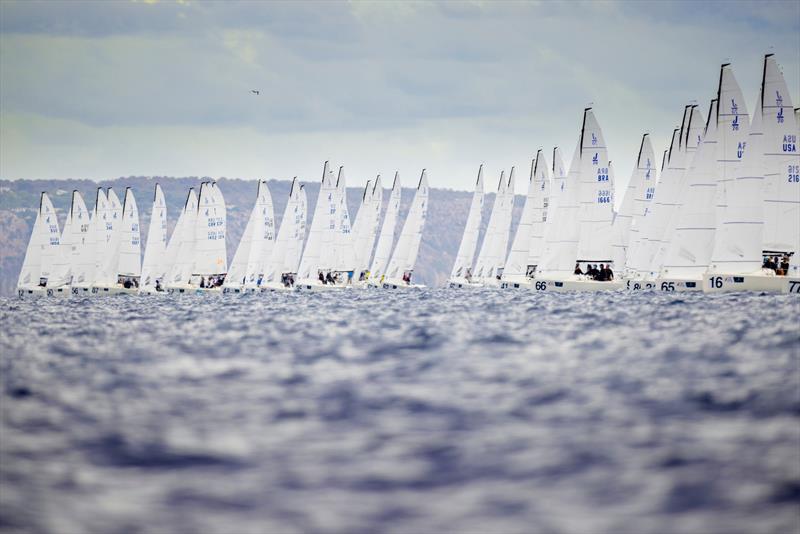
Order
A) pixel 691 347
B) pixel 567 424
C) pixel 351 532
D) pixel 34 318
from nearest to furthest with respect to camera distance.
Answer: pixel 351 532 < pixel 567 424 < pixel 691 347 < pixel 34 318

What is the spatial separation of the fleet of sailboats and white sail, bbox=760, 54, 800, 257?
6 cm

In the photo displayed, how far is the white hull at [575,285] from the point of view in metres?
54.6

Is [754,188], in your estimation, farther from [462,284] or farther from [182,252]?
[462,284]

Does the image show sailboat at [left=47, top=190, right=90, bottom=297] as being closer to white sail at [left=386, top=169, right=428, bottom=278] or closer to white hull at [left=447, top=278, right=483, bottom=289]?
white sail at [left=386, top=169, right=428, bottom=278]

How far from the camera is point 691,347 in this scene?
75.3 ft

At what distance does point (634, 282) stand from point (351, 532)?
49.2 metres

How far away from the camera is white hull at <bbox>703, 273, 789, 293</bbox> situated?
1720 inches

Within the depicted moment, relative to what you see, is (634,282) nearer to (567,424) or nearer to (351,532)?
(567,424)

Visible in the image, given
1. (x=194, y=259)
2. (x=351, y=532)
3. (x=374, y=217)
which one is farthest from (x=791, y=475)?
(x=374, y=217)

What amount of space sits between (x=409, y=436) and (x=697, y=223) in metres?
37.4

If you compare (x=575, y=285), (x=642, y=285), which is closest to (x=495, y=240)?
(x=642, y=285)

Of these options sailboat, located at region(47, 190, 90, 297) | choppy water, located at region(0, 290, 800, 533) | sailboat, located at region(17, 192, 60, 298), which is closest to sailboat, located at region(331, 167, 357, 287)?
sailboat, located at region(47, 190, 90, 297)

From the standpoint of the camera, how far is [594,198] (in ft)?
186

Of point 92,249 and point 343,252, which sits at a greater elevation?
point 343,252
